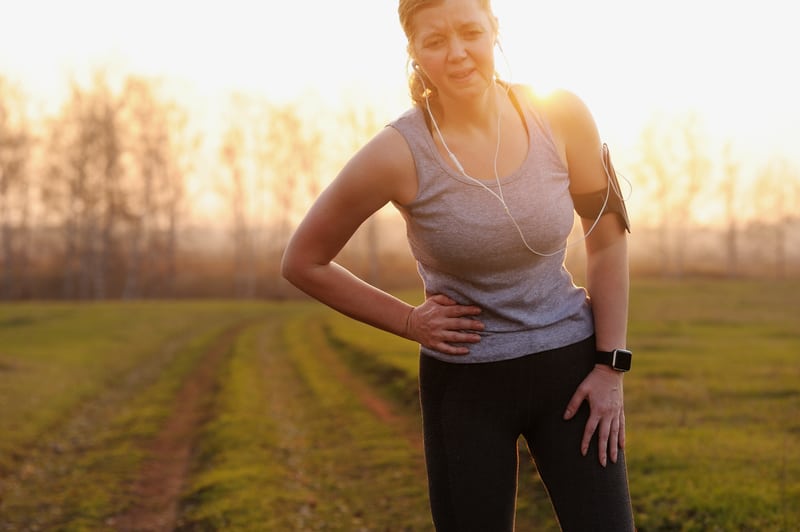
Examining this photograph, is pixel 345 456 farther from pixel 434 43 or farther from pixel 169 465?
pixel 434 43

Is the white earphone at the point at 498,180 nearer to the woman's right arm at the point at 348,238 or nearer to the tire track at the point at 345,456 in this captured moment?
the woman's right arm at the point at 348,238

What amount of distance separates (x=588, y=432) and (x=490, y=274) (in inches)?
22.2

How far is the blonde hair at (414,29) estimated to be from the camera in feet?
8.70

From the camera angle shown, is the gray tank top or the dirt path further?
the dirt path

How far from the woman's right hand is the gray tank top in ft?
0.10

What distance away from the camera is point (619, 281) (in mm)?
2916

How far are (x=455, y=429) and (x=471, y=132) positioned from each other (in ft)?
3.00

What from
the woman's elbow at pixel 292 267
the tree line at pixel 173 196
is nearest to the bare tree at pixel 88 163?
the tree line at pixel 173 196

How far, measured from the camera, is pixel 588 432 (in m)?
2.72

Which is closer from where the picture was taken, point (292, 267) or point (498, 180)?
point (498, 180)

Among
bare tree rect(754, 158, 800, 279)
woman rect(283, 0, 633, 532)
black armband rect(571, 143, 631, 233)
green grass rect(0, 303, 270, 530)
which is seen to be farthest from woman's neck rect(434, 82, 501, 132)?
bare tree rect(754, 158, 800, 279)

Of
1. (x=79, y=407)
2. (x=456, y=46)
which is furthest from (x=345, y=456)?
(x=456, y=46)

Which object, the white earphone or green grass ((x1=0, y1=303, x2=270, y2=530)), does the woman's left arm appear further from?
green grass ((x1=0, y1=303, x2=270, y2=530))

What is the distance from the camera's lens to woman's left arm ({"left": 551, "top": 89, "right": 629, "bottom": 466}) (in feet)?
9.01
